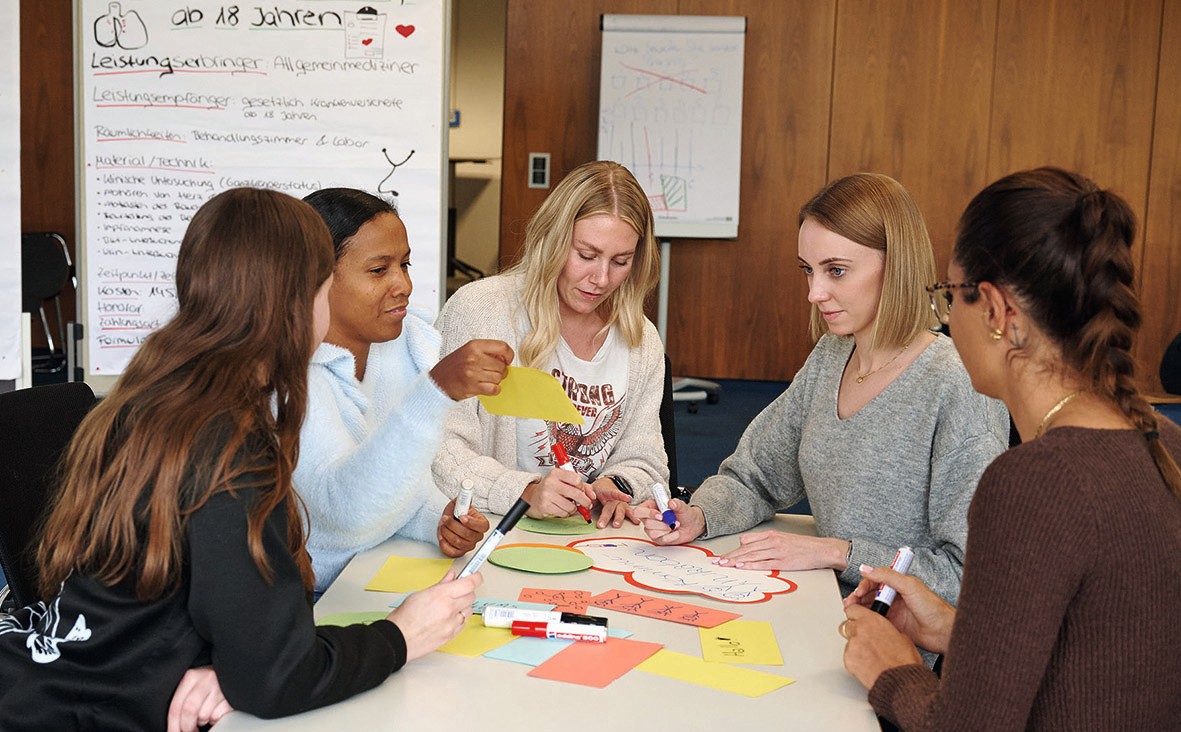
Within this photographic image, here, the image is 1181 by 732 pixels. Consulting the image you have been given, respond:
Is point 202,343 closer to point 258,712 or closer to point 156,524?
point 156,524

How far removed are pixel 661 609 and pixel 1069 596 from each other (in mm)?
559

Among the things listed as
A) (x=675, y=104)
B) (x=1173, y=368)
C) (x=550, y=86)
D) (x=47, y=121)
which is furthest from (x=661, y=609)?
Result: (x=47, y=121)

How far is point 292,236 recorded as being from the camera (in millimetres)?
1189

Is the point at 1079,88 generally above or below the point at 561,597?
above

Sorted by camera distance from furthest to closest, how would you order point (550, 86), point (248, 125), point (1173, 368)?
point (550, 86) < point (1173, 368) < point (248, 125)

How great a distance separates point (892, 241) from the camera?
179 cm

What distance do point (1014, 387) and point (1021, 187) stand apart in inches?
8.2

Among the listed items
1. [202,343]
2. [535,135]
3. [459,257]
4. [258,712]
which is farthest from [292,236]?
[459,257]

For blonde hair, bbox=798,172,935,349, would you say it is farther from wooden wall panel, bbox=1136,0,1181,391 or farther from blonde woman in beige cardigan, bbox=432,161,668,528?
wooden wall panel, bbox=1136,0,1181,391

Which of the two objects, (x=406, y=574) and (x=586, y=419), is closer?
(x=406, y=574)

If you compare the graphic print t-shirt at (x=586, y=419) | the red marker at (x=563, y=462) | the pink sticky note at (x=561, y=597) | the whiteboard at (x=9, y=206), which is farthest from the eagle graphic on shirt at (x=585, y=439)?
the whiteboard at (x=9, y=206)

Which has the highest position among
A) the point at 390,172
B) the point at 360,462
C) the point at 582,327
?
the point at 390,172

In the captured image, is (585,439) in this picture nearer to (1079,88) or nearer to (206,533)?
(206,533)

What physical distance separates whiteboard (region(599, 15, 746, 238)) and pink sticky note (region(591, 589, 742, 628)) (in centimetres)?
487
